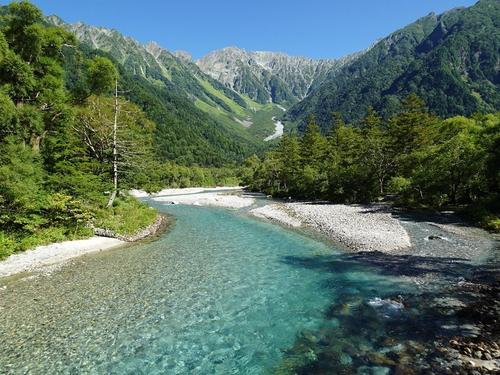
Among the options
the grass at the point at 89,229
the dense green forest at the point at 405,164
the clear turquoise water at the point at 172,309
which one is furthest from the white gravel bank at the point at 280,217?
the dense green forest at the point at 405,164

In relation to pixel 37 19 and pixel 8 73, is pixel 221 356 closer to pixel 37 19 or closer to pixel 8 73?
pixel 8 73

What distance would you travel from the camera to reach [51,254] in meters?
19.9

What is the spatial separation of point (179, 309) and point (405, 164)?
47110 mm

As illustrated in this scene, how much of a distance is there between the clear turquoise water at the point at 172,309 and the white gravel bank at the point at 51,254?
4.02 feet

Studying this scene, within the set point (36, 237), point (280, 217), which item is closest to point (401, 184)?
point (280, 217)

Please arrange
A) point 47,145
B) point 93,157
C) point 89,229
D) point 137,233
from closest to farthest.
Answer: point 89,229
point 47,145
point 137,233
point 93,157

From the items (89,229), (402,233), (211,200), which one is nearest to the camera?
(89,229)

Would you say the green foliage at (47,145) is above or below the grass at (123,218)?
above

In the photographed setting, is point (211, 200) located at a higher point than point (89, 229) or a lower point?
higher

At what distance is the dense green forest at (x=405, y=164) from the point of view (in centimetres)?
3438

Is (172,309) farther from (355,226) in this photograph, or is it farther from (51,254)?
(355,226)

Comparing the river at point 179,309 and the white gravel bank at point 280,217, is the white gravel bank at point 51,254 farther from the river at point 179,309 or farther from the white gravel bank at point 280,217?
the white gravel bank at point 280,217

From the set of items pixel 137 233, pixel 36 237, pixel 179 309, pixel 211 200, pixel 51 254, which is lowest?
pixel 179 309

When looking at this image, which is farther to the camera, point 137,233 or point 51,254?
point 137,233
